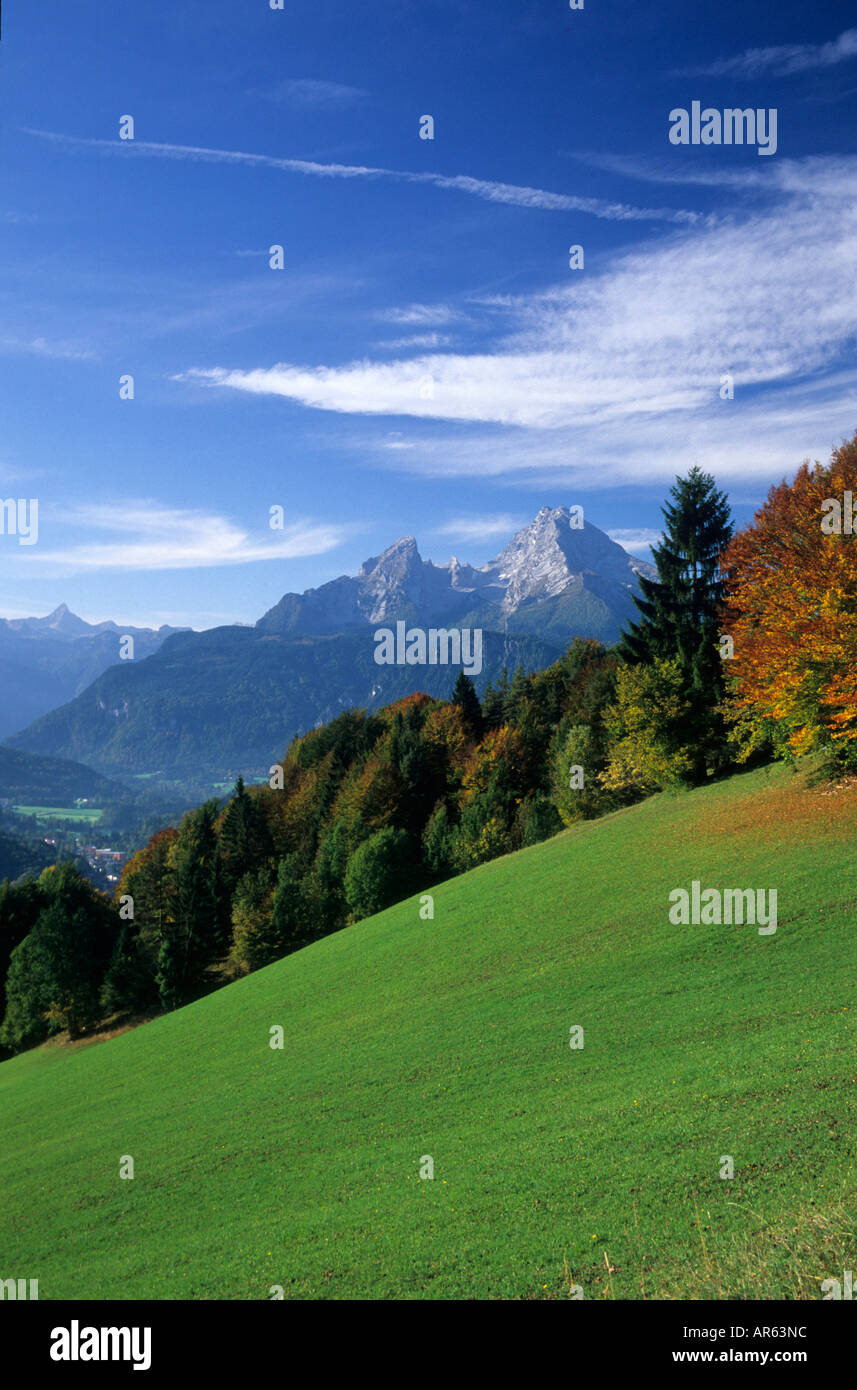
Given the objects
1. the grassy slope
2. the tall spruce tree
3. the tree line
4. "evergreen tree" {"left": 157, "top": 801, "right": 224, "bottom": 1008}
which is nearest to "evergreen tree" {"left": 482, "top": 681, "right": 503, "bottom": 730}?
the tree line

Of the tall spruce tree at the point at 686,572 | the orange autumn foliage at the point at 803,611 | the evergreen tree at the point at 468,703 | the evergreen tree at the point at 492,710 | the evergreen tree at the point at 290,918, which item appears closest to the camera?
the orange autumn foliage at the point at 803,611

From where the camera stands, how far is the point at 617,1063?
19531mm

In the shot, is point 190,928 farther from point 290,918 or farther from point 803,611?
point 803,611

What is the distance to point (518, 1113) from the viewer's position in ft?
59.8

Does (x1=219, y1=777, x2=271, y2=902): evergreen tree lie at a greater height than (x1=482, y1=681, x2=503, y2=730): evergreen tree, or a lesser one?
lesser

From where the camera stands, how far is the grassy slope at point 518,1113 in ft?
39.1

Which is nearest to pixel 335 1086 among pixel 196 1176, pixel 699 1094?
pixel 196 1176

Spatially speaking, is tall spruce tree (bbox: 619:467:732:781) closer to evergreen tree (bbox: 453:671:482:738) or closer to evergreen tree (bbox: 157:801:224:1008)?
evergreen tree (bbox: 453:671:482:738)

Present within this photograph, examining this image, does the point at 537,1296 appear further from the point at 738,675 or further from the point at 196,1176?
the point at 738,675

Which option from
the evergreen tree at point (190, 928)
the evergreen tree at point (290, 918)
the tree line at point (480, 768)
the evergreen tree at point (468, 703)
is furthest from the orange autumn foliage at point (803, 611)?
the evergreen tree at point (190, 928)

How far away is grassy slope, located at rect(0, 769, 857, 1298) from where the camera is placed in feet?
39.1
